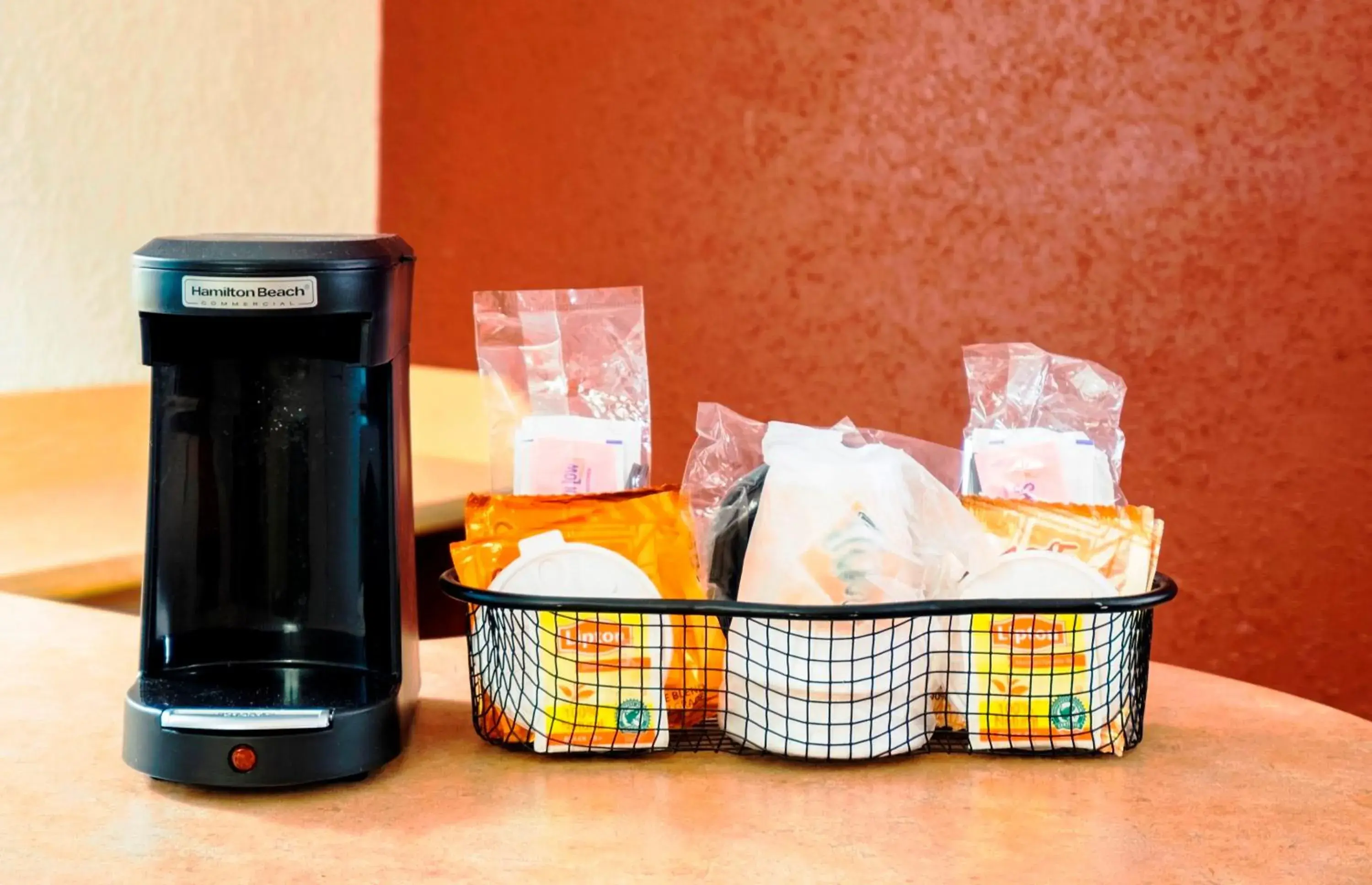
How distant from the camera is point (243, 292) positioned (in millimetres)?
775

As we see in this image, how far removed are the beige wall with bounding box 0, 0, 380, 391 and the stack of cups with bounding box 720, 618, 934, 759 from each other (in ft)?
4.65

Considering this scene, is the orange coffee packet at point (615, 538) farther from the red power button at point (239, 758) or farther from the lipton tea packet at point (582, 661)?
the red power button at point (239, 758)

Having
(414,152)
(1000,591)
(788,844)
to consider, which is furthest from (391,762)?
(414,152)

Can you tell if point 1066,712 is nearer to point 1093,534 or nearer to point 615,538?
point 1093,534

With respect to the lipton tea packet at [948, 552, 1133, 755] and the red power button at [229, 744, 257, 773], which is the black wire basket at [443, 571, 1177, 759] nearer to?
the lipton tea packet at [948, 552, 1133, 755]

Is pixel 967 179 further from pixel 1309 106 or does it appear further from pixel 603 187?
pixel 603 187

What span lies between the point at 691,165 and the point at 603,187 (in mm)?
167

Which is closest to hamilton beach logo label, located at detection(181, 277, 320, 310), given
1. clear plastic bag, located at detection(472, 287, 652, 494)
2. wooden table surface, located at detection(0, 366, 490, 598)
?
clear plastic bag, located at detection(472, 287, 652, 494)

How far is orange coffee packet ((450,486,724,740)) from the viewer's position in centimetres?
85

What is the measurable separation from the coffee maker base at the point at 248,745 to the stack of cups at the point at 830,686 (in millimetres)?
236

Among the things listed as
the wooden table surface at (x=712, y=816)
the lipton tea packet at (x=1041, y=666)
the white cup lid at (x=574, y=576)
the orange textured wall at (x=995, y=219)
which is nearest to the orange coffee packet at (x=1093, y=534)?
the lipton tea packet at (x=1041, y=666)

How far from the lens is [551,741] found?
830mm

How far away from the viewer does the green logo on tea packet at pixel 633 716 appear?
2.70 ft

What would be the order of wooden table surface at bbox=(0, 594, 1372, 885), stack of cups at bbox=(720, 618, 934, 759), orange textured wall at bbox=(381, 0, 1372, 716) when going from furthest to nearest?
orange textured wall at bbox=(381, 0, 1372, 716) → stack of cups at bbox=(720, 618, 934, 759) → wooden table surface at bbox=(0, 594, 1372, 885)
